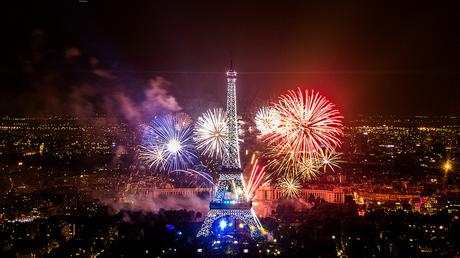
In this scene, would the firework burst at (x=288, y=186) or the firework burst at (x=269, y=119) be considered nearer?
the firework burst at (x=269, y=119)

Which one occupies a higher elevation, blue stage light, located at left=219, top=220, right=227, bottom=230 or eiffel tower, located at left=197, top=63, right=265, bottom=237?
→ eiffel tower, located at left=197, top=63, right=265, bottom=237

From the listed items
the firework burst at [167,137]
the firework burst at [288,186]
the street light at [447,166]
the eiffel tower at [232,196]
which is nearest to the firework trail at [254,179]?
the firework burst at [288,186]

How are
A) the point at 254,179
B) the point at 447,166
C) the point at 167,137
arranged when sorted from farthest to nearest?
1. the point at 447,166
2. the point at 254,179
3. the point at 167,137

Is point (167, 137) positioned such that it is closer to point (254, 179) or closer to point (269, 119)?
point (254, 179)

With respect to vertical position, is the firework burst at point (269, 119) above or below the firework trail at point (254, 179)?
above

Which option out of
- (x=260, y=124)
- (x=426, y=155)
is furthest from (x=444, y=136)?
(x=260, y=124)

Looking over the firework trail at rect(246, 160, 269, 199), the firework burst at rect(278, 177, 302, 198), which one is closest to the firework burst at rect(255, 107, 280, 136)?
the firework trail at rect(246, 160, 269, 199)

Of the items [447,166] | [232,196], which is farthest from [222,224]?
[447,166]

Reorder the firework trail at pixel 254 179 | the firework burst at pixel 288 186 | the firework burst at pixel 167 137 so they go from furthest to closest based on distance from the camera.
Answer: the firework burst at pixel 288 186 < the firework burst at pixel 167 137 < the firework trail at pixel 254 179

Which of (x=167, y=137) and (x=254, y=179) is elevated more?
(x=167, y=137)

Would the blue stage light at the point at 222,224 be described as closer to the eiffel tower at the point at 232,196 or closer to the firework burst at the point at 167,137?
the eiffel tower at the point at 232,196

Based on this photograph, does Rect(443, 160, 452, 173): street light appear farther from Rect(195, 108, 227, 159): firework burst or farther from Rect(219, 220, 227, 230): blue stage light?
Rect(195, 108, 227, 159): firework burst
